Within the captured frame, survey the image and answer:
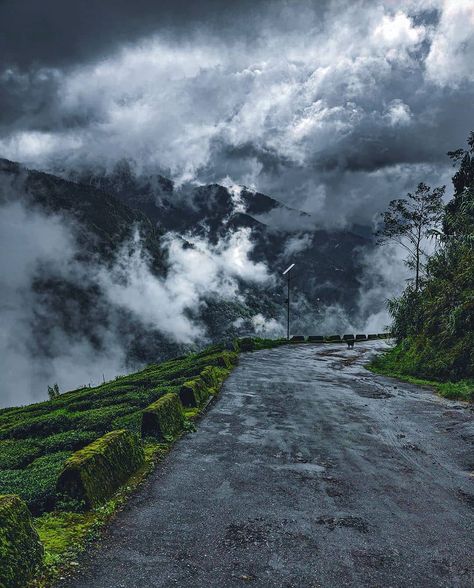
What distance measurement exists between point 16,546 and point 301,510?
3.66m

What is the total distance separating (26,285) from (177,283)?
2272 inches

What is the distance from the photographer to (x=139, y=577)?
4.63 meters

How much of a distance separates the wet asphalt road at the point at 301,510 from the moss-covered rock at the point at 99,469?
1.49ft

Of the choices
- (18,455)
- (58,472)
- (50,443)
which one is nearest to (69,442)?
(50,443)

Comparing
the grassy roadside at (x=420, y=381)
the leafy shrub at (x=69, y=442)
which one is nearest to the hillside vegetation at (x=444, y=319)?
the grassy roadside at (x=420, y=381)

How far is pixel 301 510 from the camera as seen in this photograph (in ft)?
21.0

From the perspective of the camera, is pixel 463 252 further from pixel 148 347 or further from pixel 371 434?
pixel 148 347

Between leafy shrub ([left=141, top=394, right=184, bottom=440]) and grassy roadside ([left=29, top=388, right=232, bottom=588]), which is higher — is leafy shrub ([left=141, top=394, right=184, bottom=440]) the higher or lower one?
the higher one

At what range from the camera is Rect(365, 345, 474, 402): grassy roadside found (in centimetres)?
1670

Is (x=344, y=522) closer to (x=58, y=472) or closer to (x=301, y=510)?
(x=301, y=510)

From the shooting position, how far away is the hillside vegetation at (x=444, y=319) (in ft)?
67.6

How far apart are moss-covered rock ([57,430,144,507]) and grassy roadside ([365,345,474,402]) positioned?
12.9 m

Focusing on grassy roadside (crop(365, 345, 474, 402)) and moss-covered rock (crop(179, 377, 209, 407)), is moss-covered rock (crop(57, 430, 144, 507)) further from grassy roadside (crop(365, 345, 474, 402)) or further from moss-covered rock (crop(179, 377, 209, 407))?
grassy roadside (crop(365, 345, 474, 402))

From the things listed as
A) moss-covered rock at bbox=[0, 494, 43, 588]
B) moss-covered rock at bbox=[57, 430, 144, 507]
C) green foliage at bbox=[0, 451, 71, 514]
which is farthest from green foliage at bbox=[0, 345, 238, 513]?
moss-covered rock at bbox=[0, 494, 43, 588]
